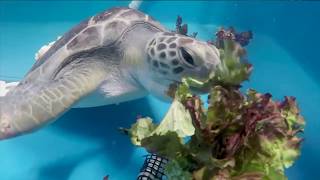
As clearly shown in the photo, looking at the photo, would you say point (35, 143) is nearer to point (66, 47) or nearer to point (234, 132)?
point (66, 47)

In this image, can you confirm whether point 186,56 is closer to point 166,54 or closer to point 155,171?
point 166,54

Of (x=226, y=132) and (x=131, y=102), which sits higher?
(x=131, y=102)

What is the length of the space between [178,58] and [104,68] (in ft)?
1.45

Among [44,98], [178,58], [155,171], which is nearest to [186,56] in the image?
[178,58]

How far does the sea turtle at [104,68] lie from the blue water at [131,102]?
199 mm

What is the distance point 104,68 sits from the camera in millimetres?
1798

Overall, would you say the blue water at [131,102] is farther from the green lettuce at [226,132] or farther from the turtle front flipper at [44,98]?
Result: the green lettuce at [226,132]

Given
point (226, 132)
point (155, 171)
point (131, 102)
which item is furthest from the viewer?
point (131, 102)

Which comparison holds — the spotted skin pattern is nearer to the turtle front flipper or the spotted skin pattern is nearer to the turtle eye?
the turtle eye

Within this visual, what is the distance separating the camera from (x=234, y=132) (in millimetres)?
968

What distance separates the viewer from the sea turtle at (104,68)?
1443mm

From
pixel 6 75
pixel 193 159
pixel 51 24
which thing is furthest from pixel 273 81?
pixel 51 24

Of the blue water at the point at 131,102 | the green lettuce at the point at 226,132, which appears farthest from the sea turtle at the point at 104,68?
the green lettuce at the point at 226,132

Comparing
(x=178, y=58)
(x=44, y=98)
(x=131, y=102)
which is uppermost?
(x=131, y=102)
